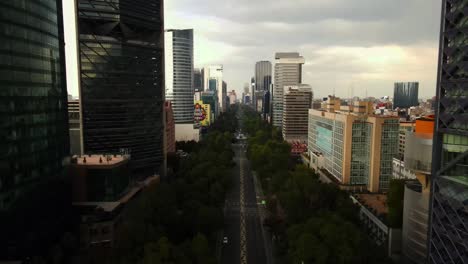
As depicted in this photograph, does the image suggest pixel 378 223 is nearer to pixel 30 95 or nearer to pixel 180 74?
pixel 30 95

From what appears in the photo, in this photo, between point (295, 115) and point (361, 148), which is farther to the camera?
point (295, 115)

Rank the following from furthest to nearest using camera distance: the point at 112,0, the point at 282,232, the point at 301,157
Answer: the point at 301,157, the point at 112,0, the point at 282,232

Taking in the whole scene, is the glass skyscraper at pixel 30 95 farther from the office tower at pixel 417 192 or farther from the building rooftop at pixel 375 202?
the building rooftop at pixel 375 202

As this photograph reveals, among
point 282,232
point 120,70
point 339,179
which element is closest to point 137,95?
point 120,70

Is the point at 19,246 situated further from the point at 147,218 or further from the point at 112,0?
the point at 112,0

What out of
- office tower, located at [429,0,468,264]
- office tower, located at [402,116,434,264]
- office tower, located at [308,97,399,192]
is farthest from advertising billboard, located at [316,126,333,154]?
office tower, located at [429,0,468,264]

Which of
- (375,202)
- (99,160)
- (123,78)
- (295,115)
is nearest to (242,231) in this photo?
(375,202)

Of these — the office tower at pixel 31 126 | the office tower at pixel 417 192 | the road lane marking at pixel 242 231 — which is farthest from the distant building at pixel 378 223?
the office tower at pixel 31 126
